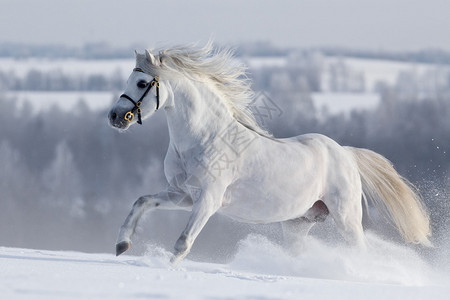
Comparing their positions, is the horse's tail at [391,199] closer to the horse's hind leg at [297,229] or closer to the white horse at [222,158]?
the white horse at [222,158]

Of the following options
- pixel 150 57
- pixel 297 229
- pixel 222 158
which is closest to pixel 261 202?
pixel 222 158

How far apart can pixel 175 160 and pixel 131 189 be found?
20624mm

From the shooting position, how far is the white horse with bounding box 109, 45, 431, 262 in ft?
17.2

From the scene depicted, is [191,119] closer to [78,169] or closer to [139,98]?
[139,98]

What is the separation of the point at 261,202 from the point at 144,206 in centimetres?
86

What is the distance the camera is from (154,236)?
2477cm

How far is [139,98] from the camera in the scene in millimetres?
5242

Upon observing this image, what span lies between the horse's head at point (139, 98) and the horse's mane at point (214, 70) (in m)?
0.06

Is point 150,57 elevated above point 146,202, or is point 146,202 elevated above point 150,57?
point 150,57

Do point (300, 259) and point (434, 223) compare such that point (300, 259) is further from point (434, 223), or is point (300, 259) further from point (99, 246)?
point (99, 246)

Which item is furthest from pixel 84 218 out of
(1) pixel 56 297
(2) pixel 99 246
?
(1) pixel 56 297

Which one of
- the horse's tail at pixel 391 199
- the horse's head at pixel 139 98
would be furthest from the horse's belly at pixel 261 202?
the horse's tail at pixel 391 199

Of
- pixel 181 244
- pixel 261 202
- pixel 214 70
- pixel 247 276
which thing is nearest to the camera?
pixel 247 276

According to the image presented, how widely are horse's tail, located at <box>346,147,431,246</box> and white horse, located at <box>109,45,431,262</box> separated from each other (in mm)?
427
